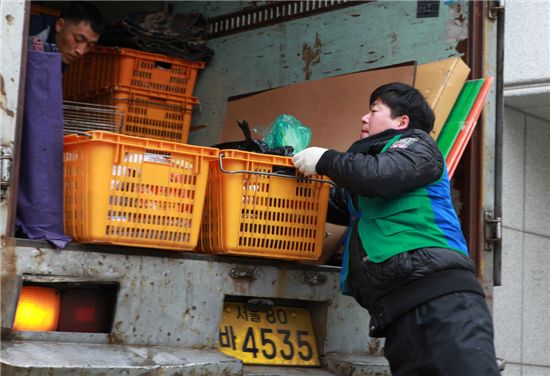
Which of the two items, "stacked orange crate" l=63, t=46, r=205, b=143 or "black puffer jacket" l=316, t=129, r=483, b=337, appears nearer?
"black puffer jacket" l=316, t=129, r=483, b=337

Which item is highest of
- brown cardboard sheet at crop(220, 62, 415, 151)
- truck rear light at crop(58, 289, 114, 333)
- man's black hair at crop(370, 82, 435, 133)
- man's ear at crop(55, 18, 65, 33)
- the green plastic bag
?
man's ear at crop(55, 18, 65, 33)

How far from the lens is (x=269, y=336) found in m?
4.10

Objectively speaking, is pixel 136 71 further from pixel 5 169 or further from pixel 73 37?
pixel 5 169

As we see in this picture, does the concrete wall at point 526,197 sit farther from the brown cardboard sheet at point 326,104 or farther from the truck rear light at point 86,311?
the truck rear light at point 86,311

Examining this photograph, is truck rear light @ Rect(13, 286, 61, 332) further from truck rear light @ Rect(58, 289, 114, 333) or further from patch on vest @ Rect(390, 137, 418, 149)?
patch on vest @ Rect(390, 137, 418, 149)

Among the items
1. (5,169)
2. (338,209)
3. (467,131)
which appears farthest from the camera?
(467,131)

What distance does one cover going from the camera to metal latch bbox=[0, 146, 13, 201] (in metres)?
3.40

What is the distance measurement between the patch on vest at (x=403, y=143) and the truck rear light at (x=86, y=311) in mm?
1239

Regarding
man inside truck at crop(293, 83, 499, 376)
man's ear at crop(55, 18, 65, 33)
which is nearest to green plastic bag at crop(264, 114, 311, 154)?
man inside truck at crop(293, 83, 499, 376)

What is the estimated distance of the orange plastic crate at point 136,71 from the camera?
583cm

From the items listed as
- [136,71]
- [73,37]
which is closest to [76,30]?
[73,37]

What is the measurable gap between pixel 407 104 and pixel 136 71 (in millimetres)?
2311

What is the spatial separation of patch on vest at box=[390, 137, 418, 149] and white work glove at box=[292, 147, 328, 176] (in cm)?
28

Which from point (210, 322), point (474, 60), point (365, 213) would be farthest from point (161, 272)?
point (474, 60)
